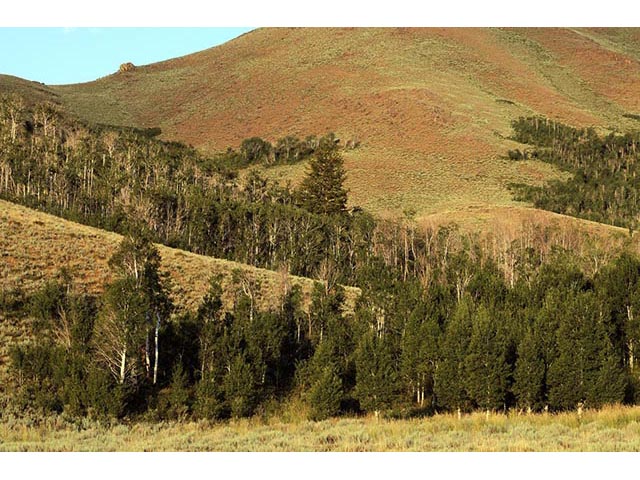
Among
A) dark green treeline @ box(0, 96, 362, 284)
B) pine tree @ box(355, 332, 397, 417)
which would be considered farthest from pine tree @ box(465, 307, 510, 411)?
dark green treeline @ box(0, 96, 362, 284)

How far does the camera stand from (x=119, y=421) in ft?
69.2

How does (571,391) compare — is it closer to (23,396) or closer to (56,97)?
(23,396)

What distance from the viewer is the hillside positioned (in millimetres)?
102500

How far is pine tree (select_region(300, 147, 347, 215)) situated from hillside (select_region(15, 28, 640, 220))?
24.9 feet

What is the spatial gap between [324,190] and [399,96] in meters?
52.1

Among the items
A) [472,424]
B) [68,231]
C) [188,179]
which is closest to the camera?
[472,424]

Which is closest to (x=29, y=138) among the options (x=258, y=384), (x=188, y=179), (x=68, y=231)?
(x=188, y=179)

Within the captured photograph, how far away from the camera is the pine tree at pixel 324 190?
81.1m

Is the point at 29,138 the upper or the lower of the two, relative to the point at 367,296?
upper

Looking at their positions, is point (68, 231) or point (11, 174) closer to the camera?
point (68, 231)

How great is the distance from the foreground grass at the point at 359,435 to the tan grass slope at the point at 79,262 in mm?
15419

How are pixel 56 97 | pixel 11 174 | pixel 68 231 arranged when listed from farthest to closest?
pixel 56 97 → pixel 11 174 → pixel 68 231

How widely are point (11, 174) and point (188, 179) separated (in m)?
22.0

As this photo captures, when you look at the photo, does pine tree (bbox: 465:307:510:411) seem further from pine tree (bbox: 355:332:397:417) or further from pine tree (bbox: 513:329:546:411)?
pine tree (bbox: 355:332:397:417)
